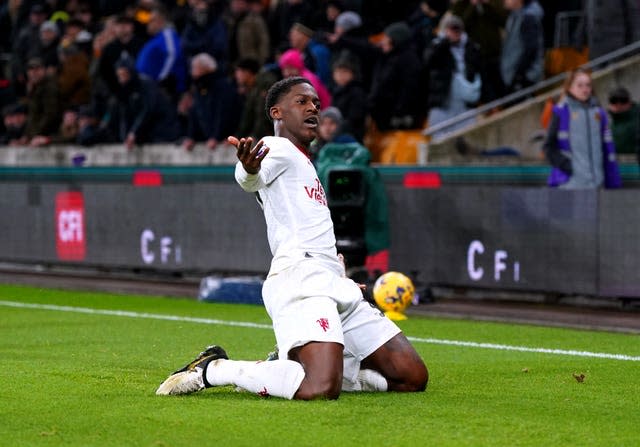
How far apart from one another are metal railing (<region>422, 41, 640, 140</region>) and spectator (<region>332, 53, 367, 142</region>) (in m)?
0.97

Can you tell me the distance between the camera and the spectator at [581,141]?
15.4 m

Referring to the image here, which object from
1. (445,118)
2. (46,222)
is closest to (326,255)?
(445,118)

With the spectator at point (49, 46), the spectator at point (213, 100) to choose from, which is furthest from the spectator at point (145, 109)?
the spectator at point (49, 46)

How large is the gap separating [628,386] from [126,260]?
11758 mm

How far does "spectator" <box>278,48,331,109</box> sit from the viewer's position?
57.9ft

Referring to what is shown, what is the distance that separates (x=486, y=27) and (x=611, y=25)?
1600mm

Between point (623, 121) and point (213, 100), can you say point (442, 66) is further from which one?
point (213, 100)

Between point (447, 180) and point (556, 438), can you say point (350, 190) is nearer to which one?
point (447, 180)

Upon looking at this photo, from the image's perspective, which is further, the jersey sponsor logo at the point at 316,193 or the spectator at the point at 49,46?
the spectator at the point at 49,46

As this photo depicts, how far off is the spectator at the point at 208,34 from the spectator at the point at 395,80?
3664 mm

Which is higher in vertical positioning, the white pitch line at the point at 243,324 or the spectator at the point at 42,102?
the spectator at the point at 42,102

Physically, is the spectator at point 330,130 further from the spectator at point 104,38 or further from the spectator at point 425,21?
the spectator at point 104,38

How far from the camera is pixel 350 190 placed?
1602 cm

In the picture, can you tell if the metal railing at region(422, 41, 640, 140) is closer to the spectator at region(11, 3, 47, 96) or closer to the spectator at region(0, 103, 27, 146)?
the spectator at region(0, 103, 27, 146)
